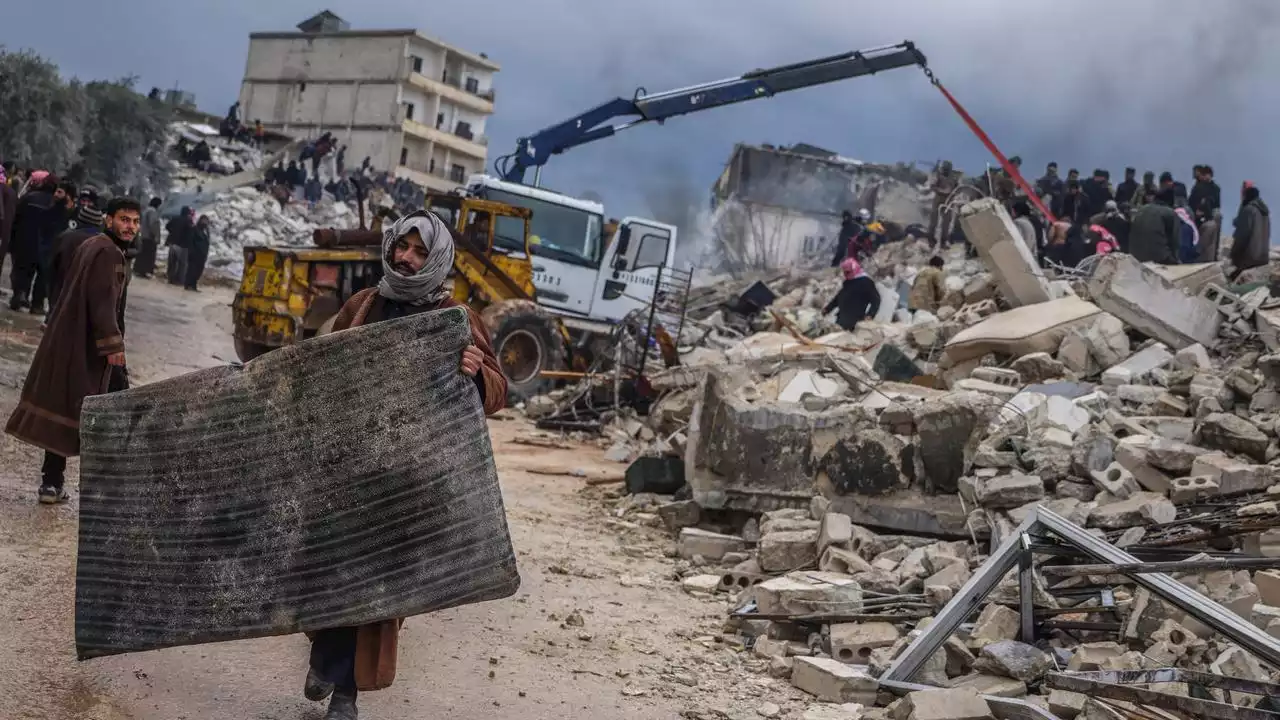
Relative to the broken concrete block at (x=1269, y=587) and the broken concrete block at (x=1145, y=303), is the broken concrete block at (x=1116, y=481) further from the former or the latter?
the broken concrete block at (x=1145, y=303)

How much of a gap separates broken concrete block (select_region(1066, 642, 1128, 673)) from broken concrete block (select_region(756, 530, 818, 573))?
2202mm

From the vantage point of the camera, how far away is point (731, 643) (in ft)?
19.0

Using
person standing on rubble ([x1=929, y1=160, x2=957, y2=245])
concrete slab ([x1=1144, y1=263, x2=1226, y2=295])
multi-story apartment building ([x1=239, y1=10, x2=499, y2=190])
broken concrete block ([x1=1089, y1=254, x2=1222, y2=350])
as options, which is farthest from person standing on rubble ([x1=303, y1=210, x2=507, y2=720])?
multi-story apartment building ([x1=239, y1=10, x2=499, y2=190])

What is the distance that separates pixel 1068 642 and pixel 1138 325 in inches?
238

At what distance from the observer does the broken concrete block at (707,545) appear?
758 cm

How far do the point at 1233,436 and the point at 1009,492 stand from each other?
1.35m

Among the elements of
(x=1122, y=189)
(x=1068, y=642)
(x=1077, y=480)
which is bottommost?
(x=1068, y=642)

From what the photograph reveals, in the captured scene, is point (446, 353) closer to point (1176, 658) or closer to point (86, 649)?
point (86, 649)

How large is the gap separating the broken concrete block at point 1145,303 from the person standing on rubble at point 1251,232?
14.9ft

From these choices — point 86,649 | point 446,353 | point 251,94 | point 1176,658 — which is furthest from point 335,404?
point 251,94

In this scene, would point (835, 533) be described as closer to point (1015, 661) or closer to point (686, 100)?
point (1015, 661)

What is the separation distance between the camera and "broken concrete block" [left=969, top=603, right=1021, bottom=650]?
5.14 metres

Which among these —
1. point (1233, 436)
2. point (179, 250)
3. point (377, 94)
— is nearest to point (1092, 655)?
point (1233, 436)

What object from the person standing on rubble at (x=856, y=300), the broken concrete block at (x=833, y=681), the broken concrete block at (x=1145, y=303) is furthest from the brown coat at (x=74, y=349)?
the person standing on rubble at (x=856, y=300)
